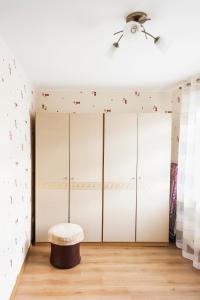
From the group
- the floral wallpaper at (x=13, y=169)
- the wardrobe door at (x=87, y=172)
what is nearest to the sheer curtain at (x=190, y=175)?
the wardrobe door at (x=87, y=172)

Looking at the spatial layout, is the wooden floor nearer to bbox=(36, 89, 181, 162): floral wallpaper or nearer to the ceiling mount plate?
bbox=(36, 89, 181, 162): floral wallpaper

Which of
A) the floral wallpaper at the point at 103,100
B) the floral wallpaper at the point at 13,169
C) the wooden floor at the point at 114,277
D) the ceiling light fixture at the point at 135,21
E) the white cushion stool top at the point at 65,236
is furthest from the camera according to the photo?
the floral wallpaper at the point at 103,100

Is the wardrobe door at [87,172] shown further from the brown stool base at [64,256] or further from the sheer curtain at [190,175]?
the sheer curtain at [190,175]

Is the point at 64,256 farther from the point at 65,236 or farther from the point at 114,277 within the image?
the point at 114,277

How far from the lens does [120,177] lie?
10.6 feet

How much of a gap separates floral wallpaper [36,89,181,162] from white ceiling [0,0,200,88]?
0.51 m

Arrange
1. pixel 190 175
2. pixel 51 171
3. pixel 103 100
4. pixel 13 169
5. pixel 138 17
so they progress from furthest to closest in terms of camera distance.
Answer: pixel 103 100 → pixel 51 171 → pixel 190 175 → pixel 13 169 → pixel 138 17

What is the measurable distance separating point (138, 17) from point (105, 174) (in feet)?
6.96

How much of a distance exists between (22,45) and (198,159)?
2.14 metres

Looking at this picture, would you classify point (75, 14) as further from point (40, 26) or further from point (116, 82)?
point (116, 82)

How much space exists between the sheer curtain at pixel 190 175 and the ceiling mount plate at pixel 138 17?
1473 mm

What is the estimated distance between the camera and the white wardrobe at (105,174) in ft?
10.5

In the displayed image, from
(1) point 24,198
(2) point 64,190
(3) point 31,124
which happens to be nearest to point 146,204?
(2) point 64,190

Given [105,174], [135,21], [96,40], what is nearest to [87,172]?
[105,174]
